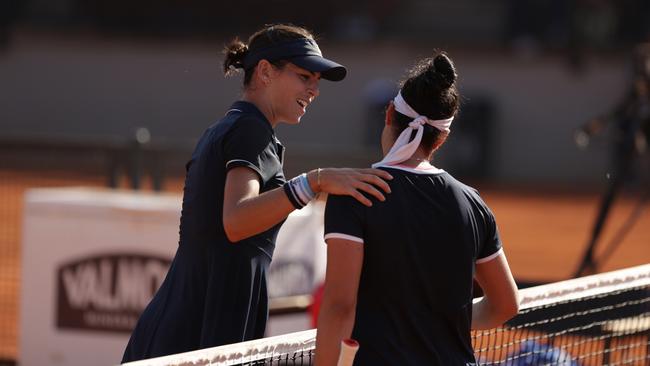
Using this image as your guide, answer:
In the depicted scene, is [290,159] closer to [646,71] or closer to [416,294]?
[646,71]

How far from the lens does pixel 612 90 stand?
28.2 m

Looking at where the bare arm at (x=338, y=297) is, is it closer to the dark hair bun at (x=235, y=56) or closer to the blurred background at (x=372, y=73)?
the dark hair bun at (x=235, y=56)

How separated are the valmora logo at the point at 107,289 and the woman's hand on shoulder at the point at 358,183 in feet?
15.7

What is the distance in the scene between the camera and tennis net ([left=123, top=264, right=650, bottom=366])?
338cm

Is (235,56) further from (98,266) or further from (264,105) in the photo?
(98,266)

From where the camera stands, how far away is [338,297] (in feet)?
9.45

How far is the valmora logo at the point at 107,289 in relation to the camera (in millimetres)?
7684

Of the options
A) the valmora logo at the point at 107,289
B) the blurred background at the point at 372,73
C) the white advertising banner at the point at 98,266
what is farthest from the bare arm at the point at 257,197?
the blurred background at the point at 372,73

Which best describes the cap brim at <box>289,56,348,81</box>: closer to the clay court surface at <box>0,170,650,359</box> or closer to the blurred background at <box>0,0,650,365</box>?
the clay court surface at <box>0,170,650,359</box>

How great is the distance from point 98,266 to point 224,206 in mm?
4676

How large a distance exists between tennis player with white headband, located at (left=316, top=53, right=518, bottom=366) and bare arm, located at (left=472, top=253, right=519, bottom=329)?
48 mm

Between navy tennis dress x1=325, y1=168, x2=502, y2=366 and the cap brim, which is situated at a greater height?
the cap brim

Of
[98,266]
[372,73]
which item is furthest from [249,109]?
[372,73]

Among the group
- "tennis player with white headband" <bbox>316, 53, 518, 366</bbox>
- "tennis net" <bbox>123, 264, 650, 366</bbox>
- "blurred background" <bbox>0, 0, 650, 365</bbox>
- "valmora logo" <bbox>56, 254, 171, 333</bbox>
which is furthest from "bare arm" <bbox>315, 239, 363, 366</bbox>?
"blurred background" <bbox>0, 0, 650, 365</bbox>
